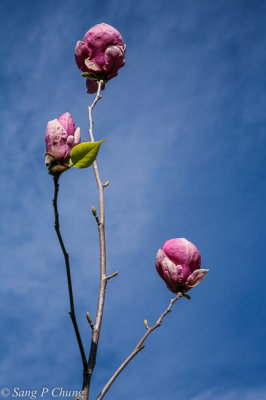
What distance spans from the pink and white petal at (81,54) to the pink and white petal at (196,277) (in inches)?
44.4

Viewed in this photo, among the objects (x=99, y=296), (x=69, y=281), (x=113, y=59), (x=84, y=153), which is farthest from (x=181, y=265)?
(x=113, y=59)

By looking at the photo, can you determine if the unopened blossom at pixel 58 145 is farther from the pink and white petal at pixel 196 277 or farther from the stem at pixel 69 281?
the pink and white petal at pixel 196 277

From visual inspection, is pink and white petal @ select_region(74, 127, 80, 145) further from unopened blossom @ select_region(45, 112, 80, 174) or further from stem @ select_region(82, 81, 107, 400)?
stem @ select_region(82, 81, 107, 400)

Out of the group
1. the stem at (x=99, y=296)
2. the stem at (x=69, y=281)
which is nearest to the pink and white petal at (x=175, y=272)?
the stem at (x=99, y=296)

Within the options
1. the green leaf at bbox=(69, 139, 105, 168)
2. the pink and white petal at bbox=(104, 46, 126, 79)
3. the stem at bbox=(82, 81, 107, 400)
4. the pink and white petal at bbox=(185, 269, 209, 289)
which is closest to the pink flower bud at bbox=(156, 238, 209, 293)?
the pink and white petal at bbox=(185, 269, 209, 289)

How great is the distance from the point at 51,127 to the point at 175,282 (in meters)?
0.83

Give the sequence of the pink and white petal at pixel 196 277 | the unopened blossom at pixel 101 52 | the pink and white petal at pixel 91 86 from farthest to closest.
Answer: the pink and white petal at pixel 91 86 → the unopened blossom at pixel 101 52 → the pink and white petal at pixel 196 277

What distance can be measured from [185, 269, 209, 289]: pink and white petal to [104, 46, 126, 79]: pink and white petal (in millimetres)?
1056

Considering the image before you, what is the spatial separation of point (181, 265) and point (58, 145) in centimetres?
73

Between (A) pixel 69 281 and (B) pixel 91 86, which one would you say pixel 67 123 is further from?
(B) pixel 91 86

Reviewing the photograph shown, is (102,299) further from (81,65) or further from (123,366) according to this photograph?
(81,65)

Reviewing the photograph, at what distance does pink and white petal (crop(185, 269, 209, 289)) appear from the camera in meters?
1.73

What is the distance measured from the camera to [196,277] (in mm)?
1737

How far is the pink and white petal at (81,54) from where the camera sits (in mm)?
1973
